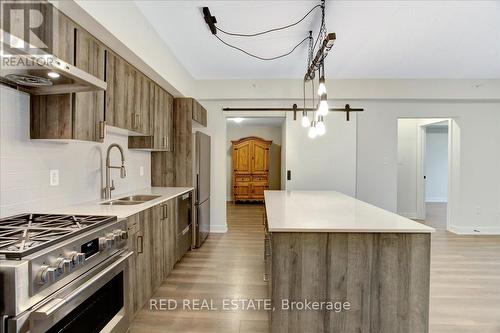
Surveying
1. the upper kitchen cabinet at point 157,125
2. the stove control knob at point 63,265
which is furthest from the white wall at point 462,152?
the stove control knob at point 63,265

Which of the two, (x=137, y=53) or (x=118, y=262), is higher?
(x=137, y=53)

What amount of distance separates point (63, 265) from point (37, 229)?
33 cm

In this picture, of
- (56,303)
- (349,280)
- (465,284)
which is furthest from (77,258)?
(465,284)

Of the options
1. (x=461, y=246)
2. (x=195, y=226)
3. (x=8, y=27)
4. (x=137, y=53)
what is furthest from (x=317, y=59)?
(x=461, y=246)

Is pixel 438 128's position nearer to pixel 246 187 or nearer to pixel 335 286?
pixel 246 187

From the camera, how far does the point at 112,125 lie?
2.24 m

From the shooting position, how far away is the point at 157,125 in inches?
126

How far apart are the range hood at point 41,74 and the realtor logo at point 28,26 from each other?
0.02 m

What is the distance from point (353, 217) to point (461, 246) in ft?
10.5

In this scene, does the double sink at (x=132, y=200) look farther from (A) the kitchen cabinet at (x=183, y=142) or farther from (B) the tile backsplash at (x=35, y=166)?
(A) the kitchen cabinet at (x=183, y=142)

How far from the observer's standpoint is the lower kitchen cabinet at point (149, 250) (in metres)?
2.01

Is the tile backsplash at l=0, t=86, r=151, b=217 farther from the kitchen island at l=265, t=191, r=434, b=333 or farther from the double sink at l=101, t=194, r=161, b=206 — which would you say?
the kitchen island at l=265, t=191, r=434, b=333

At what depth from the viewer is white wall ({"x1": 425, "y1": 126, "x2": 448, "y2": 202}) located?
8.56 m

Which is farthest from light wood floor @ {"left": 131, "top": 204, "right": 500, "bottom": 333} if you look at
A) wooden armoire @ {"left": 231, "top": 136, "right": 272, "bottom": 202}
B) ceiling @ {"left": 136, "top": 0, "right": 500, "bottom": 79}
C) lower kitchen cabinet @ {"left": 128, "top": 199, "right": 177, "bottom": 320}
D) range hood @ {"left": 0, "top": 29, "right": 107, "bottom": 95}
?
wooden armoire @ {"left": 231, "top": 136, "right": 272, "bottom": 202}
